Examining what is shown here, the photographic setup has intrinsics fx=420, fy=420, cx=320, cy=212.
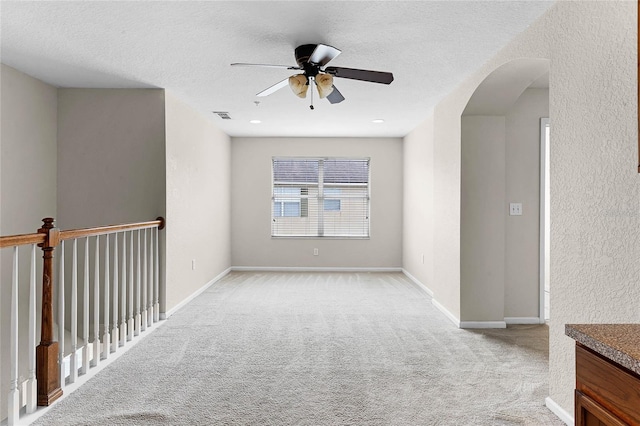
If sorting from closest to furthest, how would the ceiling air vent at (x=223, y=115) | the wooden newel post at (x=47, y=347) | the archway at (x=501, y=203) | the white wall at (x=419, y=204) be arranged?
the wooden newel post at (x=47, y=347), the archway at (x=501, y=203), the ceiling air vent at (x=223, y=115), the white wall at (x=419, y=204)

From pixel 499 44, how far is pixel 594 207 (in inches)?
60.4

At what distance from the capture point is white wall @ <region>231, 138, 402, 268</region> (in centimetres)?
721

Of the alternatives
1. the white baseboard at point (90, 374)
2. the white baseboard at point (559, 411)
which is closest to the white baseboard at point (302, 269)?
the white baseboard at point (90, 374)

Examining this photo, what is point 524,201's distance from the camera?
3.99 m

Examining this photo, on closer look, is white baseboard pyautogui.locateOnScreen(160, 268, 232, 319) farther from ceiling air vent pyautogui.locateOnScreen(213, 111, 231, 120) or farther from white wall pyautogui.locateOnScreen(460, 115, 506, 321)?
white wall pyautogui.locateOnScreen(460, 115, 506, 321)

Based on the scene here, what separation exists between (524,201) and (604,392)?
3244 mm

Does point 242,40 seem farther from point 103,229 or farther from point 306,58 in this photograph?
point 103,229

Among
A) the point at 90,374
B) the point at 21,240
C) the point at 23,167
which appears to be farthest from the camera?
the point at 23,167

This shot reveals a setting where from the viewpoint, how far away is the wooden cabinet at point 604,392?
3.13 ft

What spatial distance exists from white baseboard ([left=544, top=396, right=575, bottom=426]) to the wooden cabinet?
1.17 m

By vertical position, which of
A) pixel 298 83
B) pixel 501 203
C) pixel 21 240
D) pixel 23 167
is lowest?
pixel 21 240

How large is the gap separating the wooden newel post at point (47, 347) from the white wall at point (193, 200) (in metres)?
1.85

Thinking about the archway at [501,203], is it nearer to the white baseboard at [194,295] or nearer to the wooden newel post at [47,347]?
the white baseboard at [194,295]

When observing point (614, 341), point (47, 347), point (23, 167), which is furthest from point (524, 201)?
point (23, 167)
